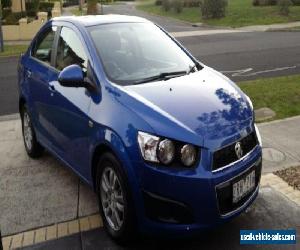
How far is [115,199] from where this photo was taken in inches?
156

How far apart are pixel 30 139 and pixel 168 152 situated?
3.10 m

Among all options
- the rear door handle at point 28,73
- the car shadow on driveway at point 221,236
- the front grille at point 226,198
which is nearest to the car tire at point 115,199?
the car shadow on driveway at point 221,236

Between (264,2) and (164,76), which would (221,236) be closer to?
(164,76)

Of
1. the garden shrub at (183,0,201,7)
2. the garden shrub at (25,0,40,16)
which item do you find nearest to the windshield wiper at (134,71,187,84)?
the garden shrub at (25,0,40,16)

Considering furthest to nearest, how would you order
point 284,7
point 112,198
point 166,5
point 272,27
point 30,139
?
point 166,5 → point 284,7 → point 272,27 → point 30,139 → point 112,198

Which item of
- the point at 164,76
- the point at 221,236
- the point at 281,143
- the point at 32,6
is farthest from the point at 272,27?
the point at 221,236

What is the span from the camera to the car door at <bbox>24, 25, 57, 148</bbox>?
17.7 feet

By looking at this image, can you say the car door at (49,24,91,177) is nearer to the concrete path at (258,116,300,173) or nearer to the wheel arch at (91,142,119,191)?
the wheel arch at (91,142,119,191)

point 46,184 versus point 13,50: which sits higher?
point 46,184

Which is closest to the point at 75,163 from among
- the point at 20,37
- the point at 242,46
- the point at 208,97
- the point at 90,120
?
the point at 90,120

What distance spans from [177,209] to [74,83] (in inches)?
59.2

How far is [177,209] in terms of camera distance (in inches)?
141

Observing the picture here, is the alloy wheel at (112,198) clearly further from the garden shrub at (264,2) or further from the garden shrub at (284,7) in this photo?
the garden shrub at (264,2)

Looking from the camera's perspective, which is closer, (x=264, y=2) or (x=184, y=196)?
(x=184, y=196)
